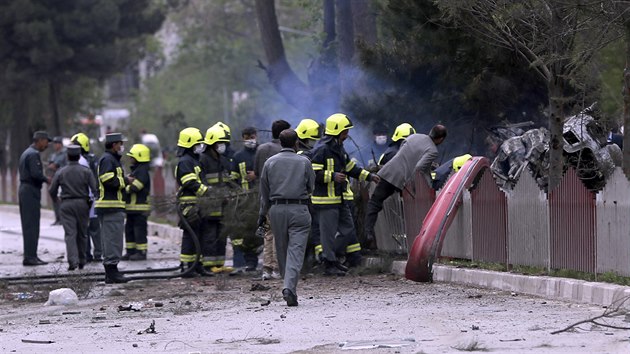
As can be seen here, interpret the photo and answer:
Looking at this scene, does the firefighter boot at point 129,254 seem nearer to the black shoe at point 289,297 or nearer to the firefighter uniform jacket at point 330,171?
the firefighter uniform jacket at point 330,171

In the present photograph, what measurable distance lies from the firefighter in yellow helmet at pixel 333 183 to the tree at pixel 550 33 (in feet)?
6.30

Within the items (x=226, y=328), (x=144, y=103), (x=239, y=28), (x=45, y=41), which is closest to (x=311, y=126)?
(x=226, y=328)

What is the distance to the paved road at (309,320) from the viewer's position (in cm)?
930

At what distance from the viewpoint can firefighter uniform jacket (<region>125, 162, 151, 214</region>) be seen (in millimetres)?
18031

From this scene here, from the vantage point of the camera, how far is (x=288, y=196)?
12.6 metres

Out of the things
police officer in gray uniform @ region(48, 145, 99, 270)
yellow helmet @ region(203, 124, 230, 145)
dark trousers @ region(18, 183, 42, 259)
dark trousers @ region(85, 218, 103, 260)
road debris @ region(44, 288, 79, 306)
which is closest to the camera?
road debris @ region(44, 288, 79, 306)

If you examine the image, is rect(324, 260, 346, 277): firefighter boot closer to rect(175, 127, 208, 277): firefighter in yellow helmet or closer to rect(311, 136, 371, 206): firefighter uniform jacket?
rect(311, 136, 371, 206): firefighter uniform jacket

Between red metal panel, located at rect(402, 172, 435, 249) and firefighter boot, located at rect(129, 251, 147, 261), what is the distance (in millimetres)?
4993

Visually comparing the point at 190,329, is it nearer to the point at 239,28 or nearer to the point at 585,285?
the point at 585,285

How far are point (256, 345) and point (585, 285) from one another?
131 inches

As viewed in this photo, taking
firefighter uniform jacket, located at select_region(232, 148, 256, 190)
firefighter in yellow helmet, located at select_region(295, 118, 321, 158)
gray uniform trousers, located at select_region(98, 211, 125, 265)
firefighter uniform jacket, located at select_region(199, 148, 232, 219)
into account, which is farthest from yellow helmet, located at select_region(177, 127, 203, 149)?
firefighter in yellow helmet, located at select_region(295, 118, 321, 158)

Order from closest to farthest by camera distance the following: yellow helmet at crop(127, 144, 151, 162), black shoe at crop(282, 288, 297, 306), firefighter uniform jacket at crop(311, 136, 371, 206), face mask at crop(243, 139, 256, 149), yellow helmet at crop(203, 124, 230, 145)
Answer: black shoe at crop(282, 288, 297, 306) → firefighter uniform jacket at crop(311, 136, 371, 206) → yellow helmet at crop(203, 124, 230, 145) → face mask at crop(243, 139, 256, 149) → yellow helmet at crop(127, 144, 151, 162)

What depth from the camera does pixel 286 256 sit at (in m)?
12.6

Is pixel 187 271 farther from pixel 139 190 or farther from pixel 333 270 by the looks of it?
pixel 139 190
